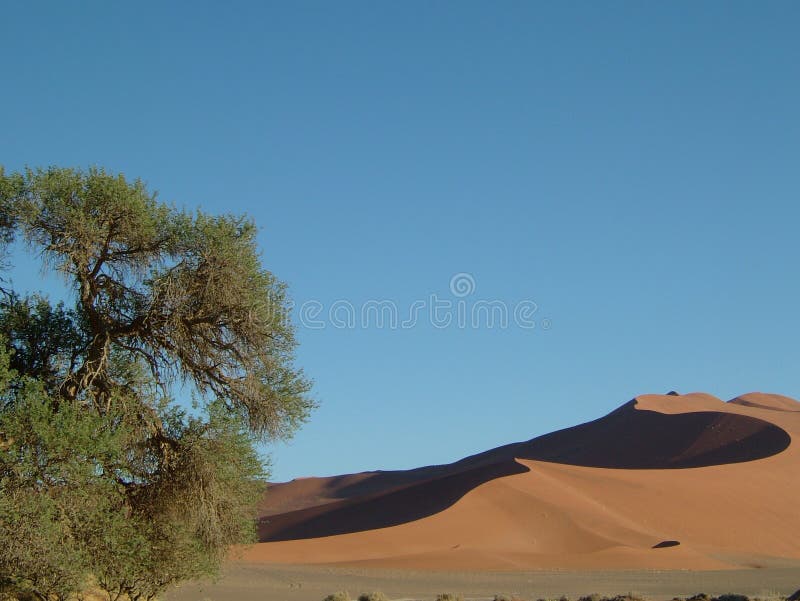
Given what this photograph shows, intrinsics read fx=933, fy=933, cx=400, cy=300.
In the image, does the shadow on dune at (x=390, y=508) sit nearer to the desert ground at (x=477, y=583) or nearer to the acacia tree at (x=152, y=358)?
the desert ground at (x=477, y=583)

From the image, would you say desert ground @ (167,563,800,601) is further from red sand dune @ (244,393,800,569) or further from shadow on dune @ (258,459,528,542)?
shadow on dune @ (258,459,528,542)

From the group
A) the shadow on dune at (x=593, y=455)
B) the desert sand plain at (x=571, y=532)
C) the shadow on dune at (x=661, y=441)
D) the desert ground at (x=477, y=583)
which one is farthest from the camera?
the shadow on dune at (x=661, y=441)

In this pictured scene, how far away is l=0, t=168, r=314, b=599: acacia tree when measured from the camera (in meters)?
14.8

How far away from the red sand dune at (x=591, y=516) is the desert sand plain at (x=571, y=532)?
0.12 m

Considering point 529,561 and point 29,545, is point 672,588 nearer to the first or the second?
point 529,561

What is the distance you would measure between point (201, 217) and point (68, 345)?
3.08m

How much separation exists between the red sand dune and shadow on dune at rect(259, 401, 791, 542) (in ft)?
0.61

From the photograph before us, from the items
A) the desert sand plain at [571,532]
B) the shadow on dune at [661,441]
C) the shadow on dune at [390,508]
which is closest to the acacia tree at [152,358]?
the desert sand plain at [571,532]

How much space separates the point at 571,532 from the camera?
47438mm

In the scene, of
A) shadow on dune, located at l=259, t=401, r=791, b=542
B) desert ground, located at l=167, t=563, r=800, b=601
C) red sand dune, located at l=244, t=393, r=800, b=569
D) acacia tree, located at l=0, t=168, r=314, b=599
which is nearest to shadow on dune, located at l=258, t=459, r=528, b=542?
shadow on dune, located at l=259, t=401, r=791, b=542

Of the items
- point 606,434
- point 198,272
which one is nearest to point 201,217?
point 198,272

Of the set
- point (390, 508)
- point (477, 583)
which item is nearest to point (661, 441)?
point (390, 508)

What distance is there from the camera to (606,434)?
296ft

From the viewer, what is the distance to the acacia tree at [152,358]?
48.6 feet
